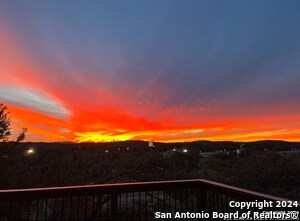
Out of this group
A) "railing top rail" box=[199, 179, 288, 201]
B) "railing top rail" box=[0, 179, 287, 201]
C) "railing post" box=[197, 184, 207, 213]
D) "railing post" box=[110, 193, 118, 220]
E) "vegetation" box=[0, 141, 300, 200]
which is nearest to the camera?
"railing top rail" box=[199, 179, 288, 201]

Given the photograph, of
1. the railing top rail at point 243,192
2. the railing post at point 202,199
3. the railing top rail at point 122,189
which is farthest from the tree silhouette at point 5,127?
the railing top rail at point 243,192

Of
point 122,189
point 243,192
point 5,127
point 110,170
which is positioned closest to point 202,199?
point 243,192

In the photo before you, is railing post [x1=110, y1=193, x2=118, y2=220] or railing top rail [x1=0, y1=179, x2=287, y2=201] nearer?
railing top rail [x1=0, y1=179, x2=287, y2=201]

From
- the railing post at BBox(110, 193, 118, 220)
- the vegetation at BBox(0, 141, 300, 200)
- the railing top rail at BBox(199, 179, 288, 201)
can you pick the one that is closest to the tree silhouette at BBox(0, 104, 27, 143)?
the vegetation at BBox(0, 141, 300, 200)

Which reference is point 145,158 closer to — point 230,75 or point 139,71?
point 139,71

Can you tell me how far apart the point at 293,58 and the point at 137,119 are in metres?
6.70

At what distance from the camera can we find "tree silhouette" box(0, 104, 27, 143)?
7145 mm

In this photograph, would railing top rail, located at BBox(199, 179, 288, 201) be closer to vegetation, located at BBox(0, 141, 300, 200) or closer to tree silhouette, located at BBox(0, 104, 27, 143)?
vegetation, located at BBox(0, 141, 300, 200)

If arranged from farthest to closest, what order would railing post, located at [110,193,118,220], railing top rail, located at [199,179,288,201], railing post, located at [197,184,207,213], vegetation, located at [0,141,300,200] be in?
vegetation, located at [0,141,300,200]
railing post, located at [197,184,207,213]
railing post, located at [110,193,118,220]
railing top rail, located at [199,179,288,201]

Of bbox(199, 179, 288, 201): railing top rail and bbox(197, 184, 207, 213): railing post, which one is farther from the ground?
bbox(199, 179, 288, 201): railing top rail

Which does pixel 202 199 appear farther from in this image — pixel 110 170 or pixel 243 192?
pixel 110 170

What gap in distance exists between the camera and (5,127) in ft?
23.5

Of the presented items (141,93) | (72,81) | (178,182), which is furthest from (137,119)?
(178,182)

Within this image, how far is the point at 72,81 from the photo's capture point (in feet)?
26.8
